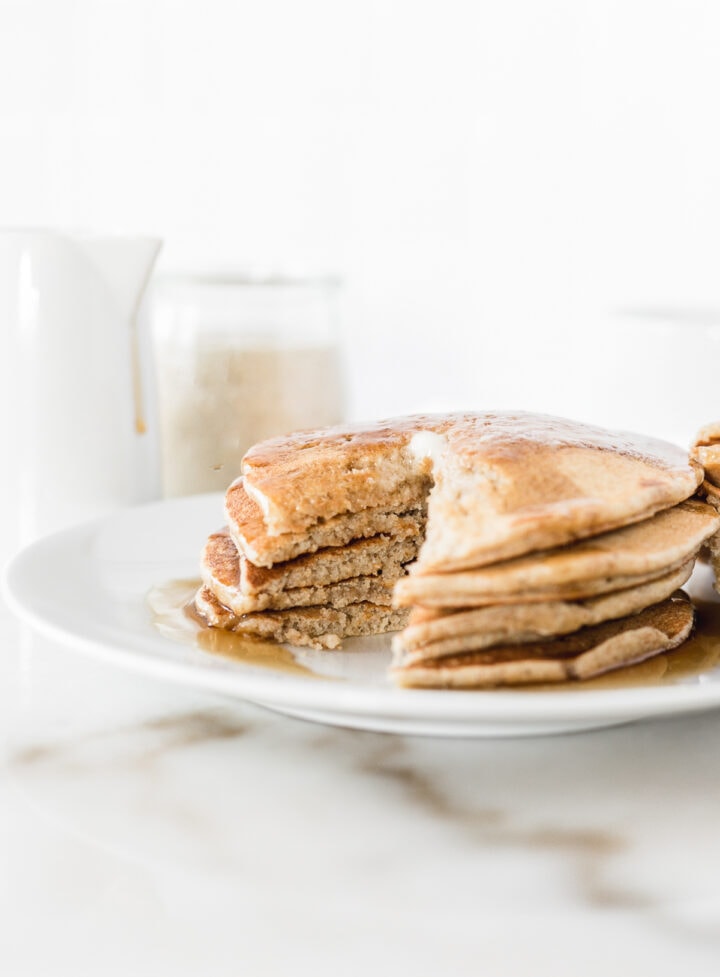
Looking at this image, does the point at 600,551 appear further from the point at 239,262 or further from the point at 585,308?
the point at 239,262

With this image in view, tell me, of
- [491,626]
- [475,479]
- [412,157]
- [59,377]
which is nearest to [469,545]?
[491,626]

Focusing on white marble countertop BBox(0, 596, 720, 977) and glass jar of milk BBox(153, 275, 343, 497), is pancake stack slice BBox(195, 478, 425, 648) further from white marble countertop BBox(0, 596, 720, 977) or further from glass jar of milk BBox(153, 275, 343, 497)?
glass jar of milk BBox(153, 275, 343, 497)

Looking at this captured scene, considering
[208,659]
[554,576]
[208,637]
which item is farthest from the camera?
[208,637]

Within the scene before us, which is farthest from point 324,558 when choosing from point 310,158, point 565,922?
point 310,158

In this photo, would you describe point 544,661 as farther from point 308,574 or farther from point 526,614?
point 308,574

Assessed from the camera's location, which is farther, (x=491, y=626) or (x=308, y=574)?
(x=308, y=574)

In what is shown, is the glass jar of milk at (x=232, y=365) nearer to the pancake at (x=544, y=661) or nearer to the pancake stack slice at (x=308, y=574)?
the pancake stack slice at (x=308, y=574)
